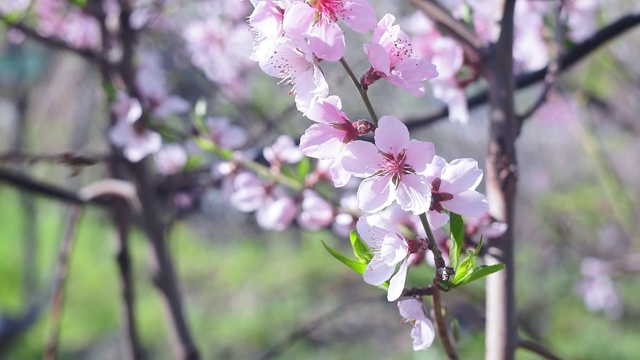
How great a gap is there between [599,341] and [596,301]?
2.38ft

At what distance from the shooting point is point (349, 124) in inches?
18.0

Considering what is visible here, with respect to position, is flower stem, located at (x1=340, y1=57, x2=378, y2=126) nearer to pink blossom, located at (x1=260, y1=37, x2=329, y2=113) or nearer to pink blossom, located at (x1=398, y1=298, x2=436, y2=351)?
pink blossom, located at (x1=260, y1=37, x2=329, y2=113)

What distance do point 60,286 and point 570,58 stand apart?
728 mm

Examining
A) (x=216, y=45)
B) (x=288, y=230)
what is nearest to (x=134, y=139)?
(x=216, y=45)

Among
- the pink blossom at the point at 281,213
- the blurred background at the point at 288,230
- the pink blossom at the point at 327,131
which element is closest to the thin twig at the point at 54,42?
the blurred background at the point at 288,230

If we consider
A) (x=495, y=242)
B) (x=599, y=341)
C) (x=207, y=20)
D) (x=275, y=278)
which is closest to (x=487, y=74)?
(x=495, y=242)

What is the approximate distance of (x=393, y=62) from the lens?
0.48 metres

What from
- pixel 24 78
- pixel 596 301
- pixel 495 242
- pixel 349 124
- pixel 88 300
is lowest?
pixel 88 300

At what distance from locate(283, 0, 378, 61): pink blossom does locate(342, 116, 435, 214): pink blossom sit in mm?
56

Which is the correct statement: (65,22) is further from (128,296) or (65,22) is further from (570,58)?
(570,58)

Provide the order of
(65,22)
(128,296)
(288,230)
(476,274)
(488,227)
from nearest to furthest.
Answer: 1. (476,274)
2. (488,227)
3. (128,296)
4. (65,22)
5. (288,230)

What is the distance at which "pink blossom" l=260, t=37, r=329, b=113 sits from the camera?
438mm

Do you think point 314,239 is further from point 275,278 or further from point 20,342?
point 20,342

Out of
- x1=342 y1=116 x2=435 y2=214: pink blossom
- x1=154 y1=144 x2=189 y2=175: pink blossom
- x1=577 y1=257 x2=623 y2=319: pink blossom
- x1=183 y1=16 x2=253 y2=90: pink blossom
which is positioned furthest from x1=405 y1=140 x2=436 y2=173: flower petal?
x1=577 y1=257 x2=623 y2=319: pink blossom
